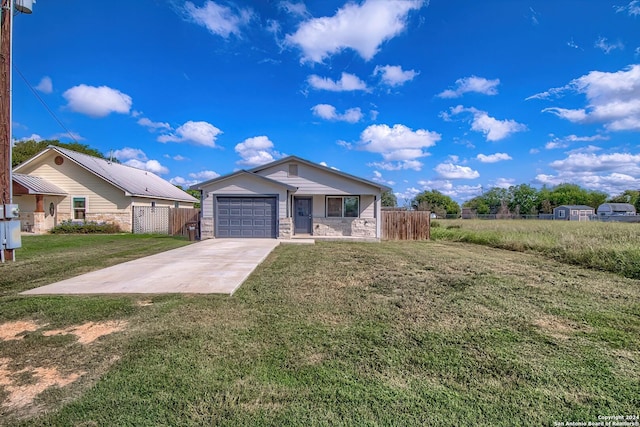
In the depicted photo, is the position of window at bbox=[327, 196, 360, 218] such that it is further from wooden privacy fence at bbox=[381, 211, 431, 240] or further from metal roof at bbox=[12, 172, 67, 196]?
metal roof at bbox=[12, 172, 67, 196]

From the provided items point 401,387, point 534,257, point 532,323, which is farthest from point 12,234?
point 534,257

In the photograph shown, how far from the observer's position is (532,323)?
4.21 meters

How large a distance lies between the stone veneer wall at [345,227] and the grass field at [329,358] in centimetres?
1071

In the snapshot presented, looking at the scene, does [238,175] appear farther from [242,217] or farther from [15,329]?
[15,329]

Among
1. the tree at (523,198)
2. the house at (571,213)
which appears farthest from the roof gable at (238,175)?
the tree at (523,198)

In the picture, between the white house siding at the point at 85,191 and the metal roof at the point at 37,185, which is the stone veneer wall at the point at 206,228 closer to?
the white house siding at the point at 85,191

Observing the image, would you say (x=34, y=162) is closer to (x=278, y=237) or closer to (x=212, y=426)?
(x=278, y=237)

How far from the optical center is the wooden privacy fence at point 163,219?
19.1 metres

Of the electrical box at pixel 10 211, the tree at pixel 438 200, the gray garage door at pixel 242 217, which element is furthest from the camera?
the tree at pixel 438 200

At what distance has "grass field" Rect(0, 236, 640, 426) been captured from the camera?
94.3 inches

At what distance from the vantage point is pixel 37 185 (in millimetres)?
17922

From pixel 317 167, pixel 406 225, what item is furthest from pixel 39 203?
pixel 406 225

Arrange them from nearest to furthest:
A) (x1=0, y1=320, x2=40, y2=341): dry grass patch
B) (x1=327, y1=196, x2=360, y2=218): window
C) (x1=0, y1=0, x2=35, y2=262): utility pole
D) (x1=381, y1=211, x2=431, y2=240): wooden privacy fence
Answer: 1. (x1=0, y1=320, x2=40, y2=341): dry grass patch
2. (x1=0, y1=0, x2=35, y2=262): utility pole
3. (x1=327, y1=196, x2=360, y2=218): window
4. (x1=381, y1=211, x2=431, y2=240): wooden privacy fence

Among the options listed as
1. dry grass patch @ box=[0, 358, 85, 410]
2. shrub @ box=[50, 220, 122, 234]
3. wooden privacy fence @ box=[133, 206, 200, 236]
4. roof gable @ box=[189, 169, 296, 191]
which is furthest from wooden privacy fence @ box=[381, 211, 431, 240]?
shrub @ box=[50, 220, 122, 234]
